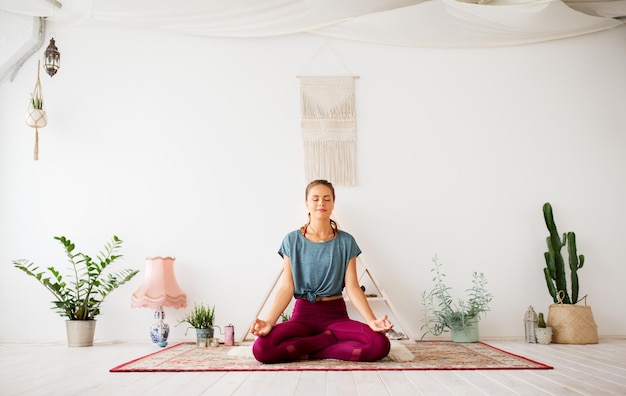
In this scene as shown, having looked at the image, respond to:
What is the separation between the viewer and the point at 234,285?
453 cm

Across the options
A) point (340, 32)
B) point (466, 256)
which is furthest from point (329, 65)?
point (466, 256)

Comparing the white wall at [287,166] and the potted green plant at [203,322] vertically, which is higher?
the white wall at [287,166]

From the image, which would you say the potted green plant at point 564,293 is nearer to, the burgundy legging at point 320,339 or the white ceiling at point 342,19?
the white ceiling at point 342,19

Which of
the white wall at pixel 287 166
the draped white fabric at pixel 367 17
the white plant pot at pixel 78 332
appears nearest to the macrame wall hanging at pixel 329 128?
the white wall at pixel 287 166

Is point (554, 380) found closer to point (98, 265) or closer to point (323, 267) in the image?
point (323, 267)

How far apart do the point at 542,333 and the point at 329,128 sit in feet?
7.17

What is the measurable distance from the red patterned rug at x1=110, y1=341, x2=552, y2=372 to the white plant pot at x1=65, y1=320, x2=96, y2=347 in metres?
0.77

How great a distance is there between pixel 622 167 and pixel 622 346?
155 centimetres

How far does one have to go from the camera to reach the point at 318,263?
3406mm

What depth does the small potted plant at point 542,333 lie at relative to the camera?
416 centimetres

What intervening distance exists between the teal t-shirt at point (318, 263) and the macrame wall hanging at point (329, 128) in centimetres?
124

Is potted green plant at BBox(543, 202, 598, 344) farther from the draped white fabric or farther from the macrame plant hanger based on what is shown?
the macrame plant hanger

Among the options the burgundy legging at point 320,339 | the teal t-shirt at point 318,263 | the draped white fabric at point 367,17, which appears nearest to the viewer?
the burgundy legging at point 320,339

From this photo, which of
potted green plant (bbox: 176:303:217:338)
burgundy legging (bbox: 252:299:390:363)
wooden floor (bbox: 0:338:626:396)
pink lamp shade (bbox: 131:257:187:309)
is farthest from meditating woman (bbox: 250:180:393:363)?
pink lamp shade (bbox: 131:257:187:309)
